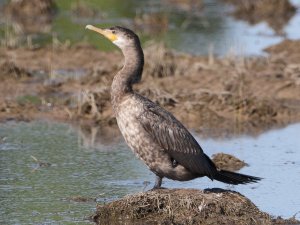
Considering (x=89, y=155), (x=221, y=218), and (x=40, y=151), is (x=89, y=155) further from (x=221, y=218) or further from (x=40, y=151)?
Answer: (x=221, y=218)

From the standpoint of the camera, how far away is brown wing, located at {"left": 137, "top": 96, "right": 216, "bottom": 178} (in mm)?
A: 8980

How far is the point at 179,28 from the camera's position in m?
22.5

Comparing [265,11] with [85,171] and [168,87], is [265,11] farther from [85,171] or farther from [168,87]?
[85,171]

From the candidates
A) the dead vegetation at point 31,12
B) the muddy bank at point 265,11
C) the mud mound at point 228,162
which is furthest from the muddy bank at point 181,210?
the muddy bank at point 265,11

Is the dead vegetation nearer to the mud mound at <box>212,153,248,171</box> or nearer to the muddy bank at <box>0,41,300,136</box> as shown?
the muddy bank at <box>0,41,300,136</box>

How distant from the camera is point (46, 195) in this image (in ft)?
33.1

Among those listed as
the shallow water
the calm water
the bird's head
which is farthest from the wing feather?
the calm water

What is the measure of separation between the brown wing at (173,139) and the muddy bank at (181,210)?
27 centimetres

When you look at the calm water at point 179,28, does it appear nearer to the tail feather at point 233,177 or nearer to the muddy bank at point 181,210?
the tail feather at point 233,177

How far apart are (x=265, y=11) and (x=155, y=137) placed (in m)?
17.1

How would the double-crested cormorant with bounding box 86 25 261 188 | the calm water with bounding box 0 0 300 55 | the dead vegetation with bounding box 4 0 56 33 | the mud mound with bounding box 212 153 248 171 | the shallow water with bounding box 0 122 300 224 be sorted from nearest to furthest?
1. the double-crested cormorant with bounding box 86 25 261 188
2. the shallow water with bounding box 0 122 300 224
3. the mud mound with bounding box 212 153 248 171
4. the calm water with bounding box 0 0 300 55
5. the dead vegetation with bounding box 4 0 56 33

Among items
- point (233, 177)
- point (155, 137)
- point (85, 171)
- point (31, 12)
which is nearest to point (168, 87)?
point (85, 171)

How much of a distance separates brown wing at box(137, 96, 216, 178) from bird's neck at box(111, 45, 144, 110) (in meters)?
0.22

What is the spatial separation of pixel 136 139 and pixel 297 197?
2.07 m
